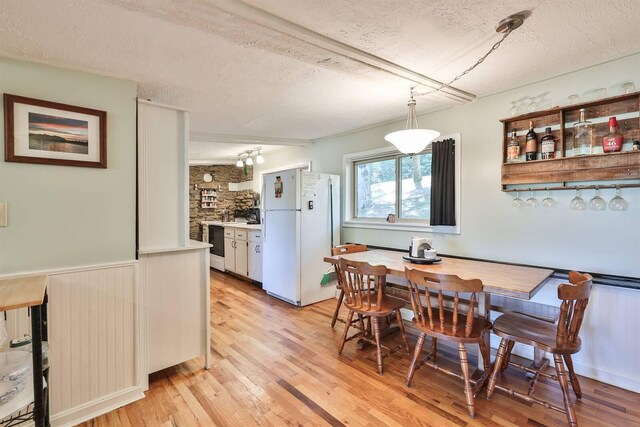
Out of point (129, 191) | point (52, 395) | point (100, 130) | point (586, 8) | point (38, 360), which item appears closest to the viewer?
point (38, 360)

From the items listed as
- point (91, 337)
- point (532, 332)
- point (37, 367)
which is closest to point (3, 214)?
point (91, 337)

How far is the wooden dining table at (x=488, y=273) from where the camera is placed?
71.2 inches

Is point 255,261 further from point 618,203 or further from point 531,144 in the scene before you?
point 618,203

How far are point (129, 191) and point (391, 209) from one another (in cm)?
281

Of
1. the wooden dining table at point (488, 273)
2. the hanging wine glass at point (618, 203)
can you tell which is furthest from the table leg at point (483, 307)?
the hanging wine glass at point (618, 203)

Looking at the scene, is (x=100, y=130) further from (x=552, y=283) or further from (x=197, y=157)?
(x=197, y=157)

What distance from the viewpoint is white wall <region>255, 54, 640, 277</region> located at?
2107mm

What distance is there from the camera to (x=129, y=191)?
6.77 feet

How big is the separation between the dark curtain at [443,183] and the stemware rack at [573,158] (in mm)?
470

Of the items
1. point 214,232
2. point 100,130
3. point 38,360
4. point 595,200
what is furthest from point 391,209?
point 214,232

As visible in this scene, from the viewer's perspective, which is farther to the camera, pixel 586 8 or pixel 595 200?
pixel 595 200

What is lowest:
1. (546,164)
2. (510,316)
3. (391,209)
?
(510,316)

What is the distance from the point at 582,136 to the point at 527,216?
0.70 meters

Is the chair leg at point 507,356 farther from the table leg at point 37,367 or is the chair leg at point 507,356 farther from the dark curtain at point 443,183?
the table leg at point 37,367
